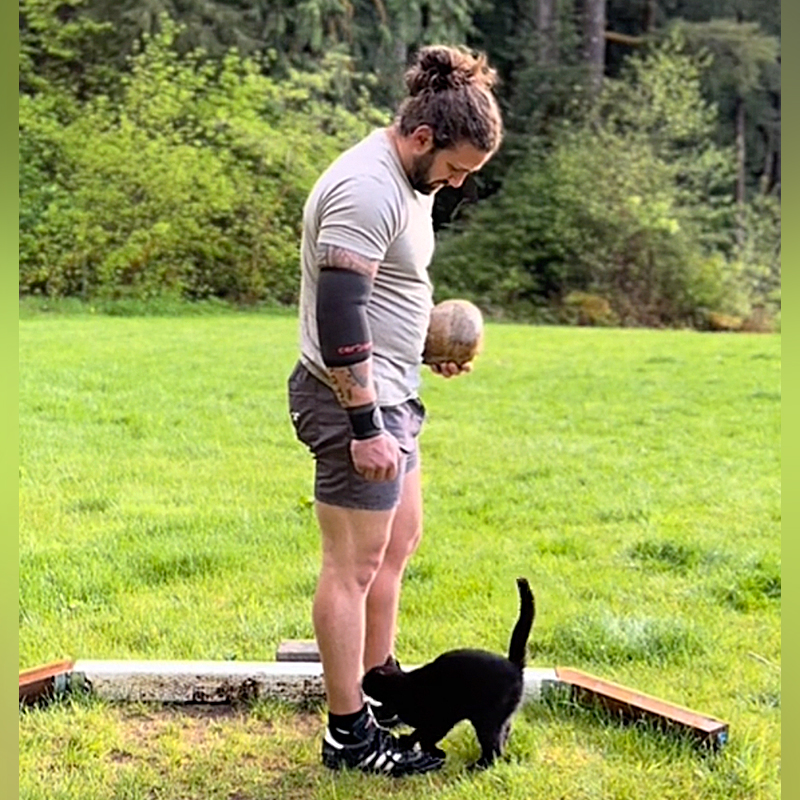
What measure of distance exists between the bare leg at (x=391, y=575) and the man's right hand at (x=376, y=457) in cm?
19

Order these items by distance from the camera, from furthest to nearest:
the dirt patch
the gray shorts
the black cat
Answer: the dirt patch
the black cat
the gray shorts

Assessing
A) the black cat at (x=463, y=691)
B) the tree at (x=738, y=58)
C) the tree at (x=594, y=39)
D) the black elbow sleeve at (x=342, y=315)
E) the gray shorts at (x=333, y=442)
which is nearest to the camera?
the black elbow sleeve at (x=342, y=315)

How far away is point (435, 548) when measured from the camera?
8.81 ft

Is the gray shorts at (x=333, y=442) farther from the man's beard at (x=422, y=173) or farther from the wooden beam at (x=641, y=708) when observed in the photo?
the wooden beam at (x=641, y=708)

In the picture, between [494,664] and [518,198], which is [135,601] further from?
[518,198]

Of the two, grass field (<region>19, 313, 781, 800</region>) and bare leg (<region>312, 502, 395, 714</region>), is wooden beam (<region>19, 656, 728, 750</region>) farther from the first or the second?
bare leg (<region>312, 502, 395, 714</region>)

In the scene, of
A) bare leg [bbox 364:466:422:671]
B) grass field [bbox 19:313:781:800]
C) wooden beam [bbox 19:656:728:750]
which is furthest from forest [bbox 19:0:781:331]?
bare leg [bbox 364:466:422:671]

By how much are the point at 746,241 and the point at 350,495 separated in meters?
6.66

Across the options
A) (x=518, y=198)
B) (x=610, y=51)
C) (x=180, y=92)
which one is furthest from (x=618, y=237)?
(x=180, y=92)

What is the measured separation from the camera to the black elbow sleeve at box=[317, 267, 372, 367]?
1333 millimetres

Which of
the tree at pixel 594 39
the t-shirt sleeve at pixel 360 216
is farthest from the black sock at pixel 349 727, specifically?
the tree at pixel 594 39

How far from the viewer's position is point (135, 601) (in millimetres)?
2275

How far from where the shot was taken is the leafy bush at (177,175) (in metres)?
4.81

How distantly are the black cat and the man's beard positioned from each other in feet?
1.80
